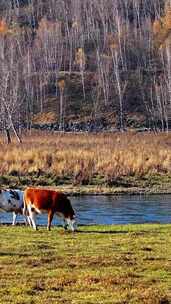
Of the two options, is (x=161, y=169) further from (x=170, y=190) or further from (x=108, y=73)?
(x=108, y=73)

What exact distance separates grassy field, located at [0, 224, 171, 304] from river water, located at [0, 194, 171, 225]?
6385 millimetres

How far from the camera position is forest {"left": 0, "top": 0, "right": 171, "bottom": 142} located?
105750mm

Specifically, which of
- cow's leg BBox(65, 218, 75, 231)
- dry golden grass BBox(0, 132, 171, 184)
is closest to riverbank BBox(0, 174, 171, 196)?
dry golden grass BBox(0, 132, 171, 184)

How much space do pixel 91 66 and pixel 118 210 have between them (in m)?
102

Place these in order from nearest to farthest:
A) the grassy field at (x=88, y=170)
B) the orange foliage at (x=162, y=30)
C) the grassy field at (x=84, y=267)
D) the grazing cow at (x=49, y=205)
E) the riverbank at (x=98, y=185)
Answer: the grassy field at (x=84, y=267)
the grazing cow at (x=49, y=205)
the riverbank at (x=98, y=185)
the grassy field at (x=88, y=170)
the orange foliage at (x=162, y=30)

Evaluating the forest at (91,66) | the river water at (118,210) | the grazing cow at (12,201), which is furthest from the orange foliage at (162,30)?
the grazing cow at (12,201)

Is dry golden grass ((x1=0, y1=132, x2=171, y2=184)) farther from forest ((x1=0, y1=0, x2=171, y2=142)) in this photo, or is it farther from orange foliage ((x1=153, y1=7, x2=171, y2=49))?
orange foliage ((x1=153, y1=7, x2=171, y2=49))

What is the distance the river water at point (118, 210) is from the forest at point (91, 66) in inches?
1545

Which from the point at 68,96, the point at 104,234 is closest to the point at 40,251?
the point at 104,234

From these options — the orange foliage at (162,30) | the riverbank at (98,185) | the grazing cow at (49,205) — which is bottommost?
the riverbank at (98,185)

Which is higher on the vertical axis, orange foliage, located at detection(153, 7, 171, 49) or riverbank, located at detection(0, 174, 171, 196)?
orange foliage, located at detection(153, 7, 171, 49)

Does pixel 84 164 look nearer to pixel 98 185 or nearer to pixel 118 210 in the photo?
pixel 98 185

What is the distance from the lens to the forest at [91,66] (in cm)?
10575

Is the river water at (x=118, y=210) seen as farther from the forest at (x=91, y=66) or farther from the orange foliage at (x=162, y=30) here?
the orange foliage at (x=162, y=30)
